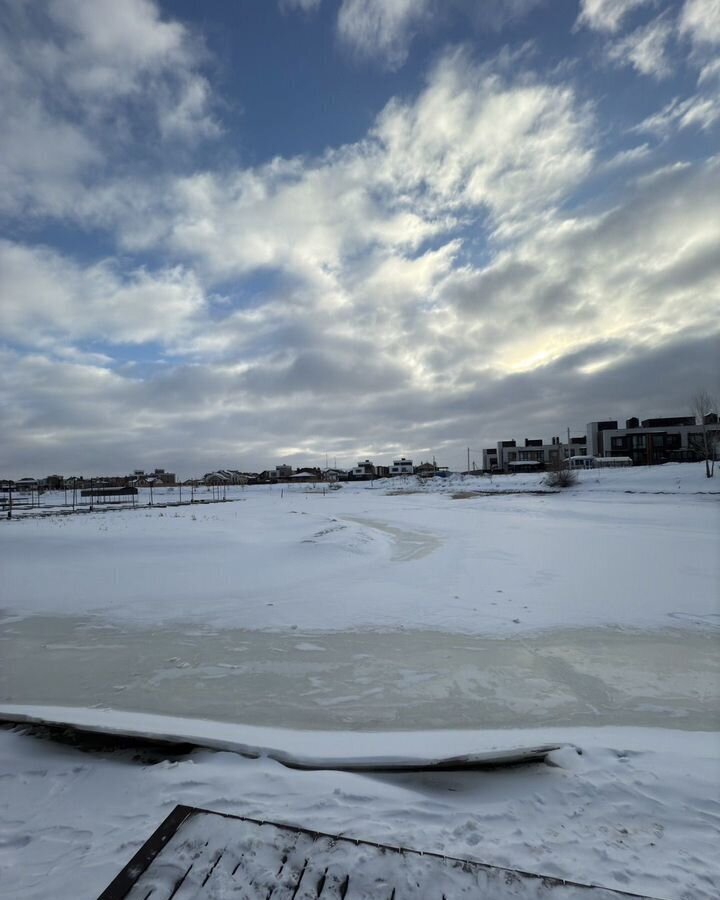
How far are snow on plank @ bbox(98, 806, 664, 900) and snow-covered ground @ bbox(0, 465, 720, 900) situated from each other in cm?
24

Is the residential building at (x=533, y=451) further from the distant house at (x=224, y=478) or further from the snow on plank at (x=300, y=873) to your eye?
the snow on plank at (x=300, y=873)

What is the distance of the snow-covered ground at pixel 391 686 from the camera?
279 centimetres

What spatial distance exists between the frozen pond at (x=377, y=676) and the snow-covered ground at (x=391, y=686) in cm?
4

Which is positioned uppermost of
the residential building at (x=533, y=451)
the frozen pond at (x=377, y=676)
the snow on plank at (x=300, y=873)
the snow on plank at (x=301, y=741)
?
the residential building at (x=533, y=451)

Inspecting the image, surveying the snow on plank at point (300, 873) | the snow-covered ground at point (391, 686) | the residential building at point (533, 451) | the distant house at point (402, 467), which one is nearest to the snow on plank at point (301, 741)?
the snow-covered ground at point (391, 686)

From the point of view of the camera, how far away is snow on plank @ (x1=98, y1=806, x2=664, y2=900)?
223 centimetres

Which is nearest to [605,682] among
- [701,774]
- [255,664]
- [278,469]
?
[701,774]

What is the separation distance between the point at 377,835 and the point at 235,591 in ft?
24.3

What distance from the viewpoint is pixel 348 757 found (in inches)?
143

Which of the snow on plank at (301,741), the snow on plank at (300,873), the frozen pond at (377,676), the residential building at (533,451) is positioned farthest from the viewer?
the residential building at (533,451)

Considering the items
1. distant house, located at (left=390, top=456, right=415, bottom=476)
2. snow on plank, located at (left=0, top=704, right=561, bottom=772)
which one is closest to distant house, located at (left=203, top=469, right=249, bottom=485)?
distant house, located at (left=390, top=456, right=415, bottom=476)

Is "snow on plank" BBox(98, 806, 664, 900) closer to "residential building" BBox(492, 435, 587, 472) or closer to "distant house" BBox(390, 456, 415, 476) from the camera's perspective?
"residential building" BBox(492, 435, 587, 472)

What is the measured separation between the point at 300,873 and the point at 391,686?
9.82 feet

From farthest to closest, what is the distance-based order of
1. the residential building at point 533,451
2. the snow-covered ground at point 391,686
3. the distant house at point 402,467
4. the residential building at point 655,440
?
the distant house at point 402,467
the residential building at point 533,451
the residential building at point 655,440
the snow-covered ground at point 391,686
